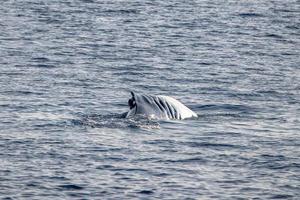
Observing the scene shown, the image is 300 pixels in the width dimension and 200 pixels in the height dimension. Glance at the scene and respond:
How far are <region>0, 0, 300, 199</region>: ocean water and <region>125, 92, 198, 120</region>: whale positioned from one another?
325 millimetres

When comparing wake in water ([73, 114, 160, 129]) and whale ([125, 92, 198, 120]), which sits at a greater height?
whale ([125, 92, 198, 120])

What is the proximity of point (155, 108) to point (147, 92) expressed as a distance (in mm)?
5308

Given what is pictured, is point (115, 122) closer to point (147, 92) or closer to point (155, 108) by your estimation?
point (155, 108)

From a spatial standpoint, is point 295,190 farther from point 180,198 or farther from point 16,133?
point 16,133

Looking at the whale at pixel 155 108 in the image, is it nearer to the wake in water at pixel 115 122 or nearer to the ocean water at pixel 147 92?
the wake in water at pixel 115 122

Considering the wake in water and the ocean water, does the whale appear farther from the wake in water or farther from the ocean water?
the ocean water

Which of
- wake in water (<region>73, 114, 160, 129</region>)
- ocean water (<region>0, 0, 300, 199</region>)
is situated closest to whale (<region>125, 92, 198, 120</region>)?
wake in water (<region>73, 114, 160, 129</region>)

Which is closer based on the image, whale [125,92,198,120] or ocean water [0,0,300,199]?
ocean water [0,0,300,199]

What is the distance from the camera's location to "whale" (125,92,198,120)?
27094 millimetres

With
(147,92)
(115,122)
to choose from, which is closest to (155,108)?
(115,122)

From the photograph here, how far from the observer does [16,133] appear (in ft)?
83.5

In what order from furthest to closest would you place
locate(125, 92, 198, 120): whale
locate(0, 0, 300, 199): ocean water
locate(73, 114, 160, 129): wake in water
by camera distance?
1. locate(125, 92, 198, 120): whale
2. locate(73, 114, 160, 129): wake in water
3. locate(0, 0, 300, 199): ocean water

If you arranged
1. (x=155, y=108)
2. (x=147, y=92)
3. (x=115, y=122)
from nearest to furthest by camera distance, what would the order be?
(x=115, y=122) → (x=155, y=108) → (x=147, y=92)

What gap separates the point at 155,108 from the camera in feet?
89.7
